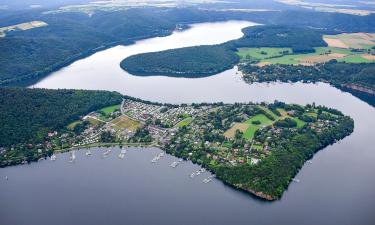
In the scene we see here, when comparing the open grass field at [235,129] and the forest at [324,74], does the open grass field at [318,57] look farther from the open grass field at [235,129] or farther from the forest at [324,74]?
the open grass field at [235,129]

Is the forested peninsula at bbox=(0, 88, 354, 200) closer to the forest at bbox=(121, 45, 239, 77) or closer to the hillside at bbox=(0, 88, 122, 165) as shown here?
the hillside at bbox=(0, 88, 122, 165)

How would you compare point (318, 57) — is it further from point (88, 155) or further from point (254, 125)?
point (88, 155)

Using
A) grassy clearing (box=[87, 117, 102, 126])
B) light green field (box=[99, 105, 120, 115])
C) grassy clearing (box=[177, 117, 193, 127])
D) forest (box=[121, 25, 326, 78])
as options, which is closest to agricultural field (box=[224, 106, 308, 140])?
grassy clearing (box=[177, 117, 193, 127])

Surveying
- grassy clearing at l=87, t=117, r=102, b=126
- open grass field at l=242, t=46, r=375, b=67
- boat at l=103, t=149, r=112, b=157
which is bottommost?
open grass field at l=242, t=46, r=375, b=67

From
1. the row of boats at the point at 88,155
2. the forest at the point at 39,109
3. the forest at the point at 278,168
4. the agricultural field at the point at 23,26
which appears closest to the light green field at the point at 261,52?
the forest at the point at 39,109

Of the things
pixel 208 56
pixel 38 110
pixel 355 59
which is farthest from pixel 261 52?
pixel 38 110

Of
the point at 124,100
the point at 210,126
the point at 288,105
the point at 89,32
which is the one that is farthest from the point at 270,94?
the point at 89,32
